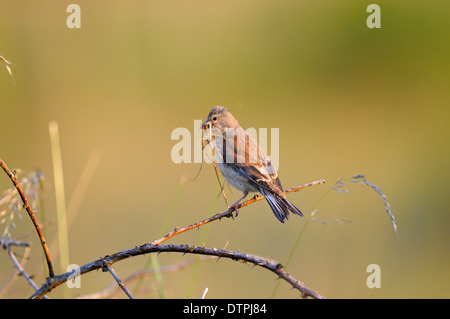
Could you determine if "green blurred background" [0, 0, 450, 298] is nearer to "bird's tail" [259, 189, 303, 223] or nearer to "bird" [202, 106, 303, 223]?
"bird" [202, 106, 303, 223]

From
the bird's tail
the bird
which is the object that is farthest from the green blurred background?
the bird's tail

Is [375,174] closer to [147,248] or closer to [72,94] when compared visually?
[72,94]

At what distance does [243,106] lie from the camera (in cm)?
830

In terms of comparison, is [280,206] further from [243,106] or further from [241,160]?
[243,106]

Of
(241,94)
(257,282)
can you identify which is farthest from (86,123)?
(257,282)

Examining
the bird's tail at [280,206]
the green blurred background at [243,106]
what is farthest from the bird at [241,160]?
the green blurred background at [243,106]

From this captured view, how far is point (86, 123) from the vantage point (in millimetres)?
8422

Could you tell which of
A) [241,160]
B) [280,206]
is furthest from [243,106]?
[280,206]

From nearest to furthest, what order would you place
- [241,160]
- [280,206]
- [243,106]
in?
[280,206], [241,160], [243,106]

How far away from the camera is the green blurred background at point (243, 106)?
6684mm

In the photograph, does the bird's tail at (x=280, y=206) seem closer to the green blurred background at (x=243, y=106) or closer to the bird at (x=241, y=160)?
the bird at (x=241, y=160)

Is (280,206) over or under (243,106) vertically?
under
